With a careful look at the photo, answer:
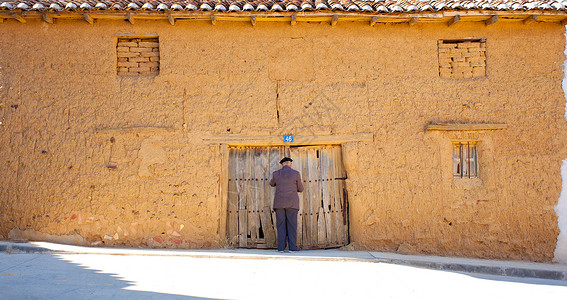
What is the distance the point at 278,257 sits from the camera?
6152 mm

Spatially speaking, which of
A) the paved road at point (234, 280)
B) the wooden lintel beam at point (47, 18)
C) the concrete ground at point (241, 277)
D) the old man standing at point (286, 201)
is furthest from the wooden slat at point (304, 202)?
the wooden lintel beam at point (47, 18)

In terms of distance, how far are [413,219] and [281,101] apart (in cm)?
274

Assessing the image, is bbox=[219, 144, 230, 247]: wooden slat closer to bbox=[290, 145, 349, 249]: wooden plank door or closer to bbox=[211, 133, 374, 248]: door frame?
bbox=[211, 133, 374, 248]: door frame

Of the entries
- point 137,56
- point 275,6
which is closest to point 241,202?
point 137,56

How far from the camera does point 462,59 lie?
25.1 ft

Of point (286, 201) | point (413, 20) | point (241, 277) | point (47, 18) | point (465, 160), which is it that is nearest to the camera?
point (241, 277)

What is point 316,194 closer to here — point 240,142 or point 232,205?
point 232,205

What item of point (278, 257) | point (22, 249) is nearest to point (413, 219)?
point (278, 257)

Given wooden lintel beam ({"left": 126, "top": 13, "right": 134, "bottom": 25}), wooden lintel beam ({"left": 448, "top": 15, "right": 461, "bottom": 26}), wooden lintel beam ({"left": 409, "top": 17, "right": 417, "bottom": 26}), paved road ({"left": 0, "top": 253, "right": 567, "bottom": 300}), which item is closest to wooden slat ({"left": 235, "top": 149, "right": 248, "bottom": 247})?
paved road ({"left": 0, "top": 253, "right": 567, "bottom": 300})

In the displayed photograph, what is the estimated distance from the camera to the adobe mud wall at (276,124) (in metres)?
7.18

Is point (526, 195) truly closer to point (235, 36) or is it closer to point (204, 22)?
point (235, 36)

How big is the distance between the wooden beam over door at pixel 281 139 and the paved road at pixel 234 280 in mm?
2025

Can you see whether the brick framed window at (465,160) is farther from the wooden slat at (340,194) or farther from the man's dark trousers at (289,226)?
the man's dark trousers at (289,226)

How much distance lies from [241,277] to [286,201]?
6.95 feet
